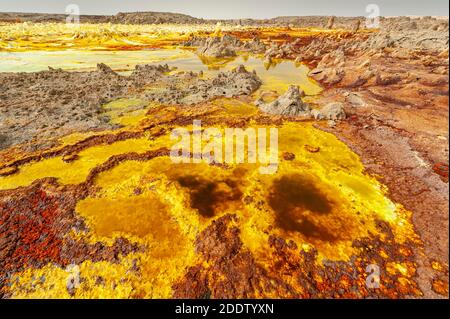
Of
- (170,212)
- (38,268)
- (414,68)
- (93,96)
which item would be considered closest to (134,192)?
(170,212)

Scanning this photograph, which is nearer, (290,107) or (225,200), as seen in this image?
(225,200)

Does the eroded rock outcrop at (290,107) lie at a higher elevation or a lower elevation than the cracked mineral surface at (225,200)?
higher

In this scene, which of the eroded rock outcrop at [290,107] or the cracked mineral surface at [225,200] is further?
the eroded rock outcrop at [290,107]

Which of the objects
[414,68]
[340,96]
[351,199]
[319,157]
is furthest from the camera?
[414,68]

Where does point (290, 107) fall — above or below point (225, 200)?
above

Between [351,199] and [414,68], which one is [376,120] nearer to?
[351,199]

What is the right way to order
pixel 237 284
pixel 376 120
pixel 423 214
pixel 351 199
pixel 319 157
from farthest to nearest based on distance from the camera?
pixel 376 120 < pixel 319 157 < pixel 351 199 < pixel 423 214 < pixel 237 284

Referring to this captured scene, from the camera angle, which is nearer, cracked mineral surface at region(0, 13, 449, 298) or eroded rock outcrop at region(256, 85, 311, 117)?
cracked mineral surface at region(0, 13, 449, 298)

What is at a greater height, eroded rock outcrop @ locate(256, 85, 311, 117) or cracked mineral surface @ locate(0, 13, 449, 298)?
eroded rock outcrop @ locate(256, 85, 311, 117)
